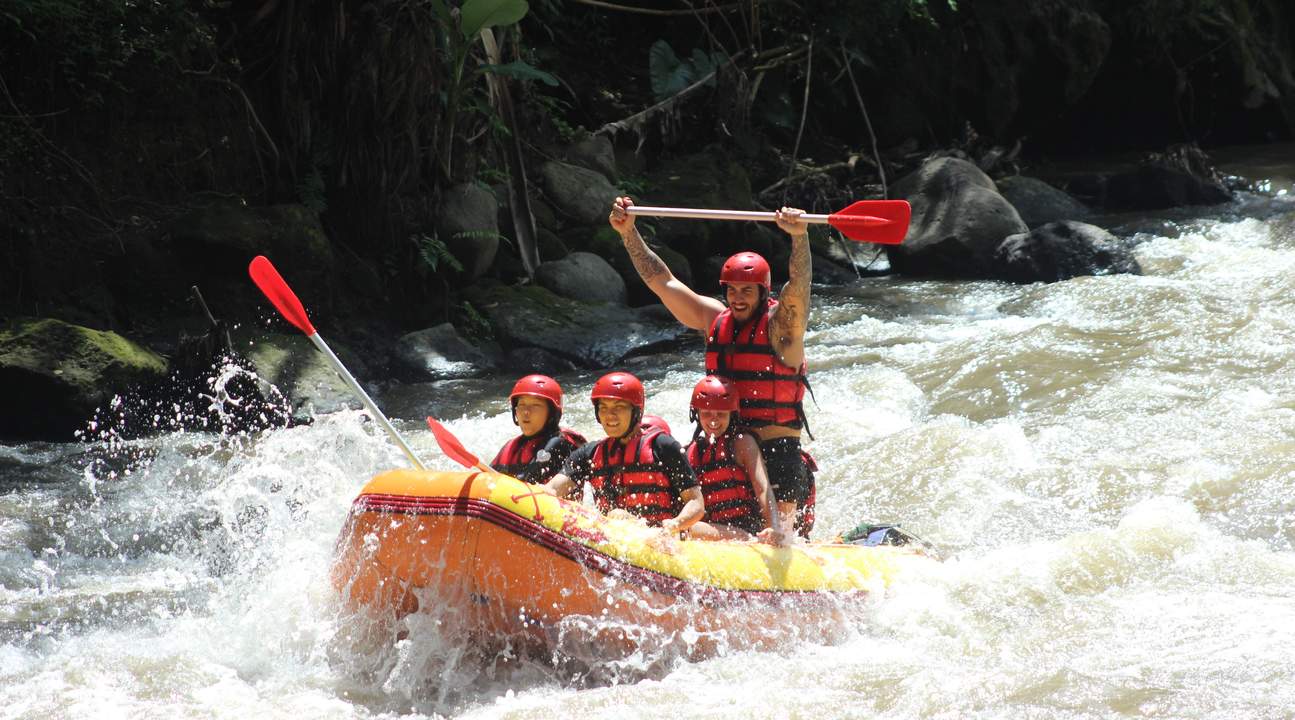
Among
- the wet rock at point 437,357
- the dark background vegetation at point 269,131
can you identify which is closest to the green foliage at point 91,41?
the dark background vegetation at point 269,131

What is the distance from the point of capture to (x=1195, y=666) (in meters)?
4.10

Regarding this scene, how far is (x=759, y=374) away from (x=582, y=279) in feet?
18.7

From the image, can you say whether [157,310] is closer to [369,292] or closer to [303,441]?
[369,292]

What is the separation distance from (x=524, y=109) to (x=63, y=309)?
14.9ft

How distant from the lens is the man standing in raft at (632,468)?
188 inches

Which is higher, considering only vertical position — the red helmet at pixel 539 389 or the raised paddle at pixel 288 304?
the raised paddle at pixel 288 304

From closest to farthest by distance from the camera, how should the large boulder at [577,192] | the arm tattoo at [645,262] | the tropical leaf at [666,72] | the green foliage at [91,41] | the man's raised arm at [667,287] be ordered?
the man's raised arm at [667,287], the arm tattoo at [645,262], the green foliage at [91,41], the large boulder at [577,192], the tropical leaf at [666,72]

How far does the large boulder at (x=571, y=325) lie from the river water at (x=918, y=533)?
487 millimetres

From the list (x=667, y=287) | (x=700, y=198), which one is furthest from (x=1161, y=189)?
(x=667, y=287)

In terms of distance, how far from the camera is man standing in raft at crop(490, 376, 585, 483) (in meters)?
5.10

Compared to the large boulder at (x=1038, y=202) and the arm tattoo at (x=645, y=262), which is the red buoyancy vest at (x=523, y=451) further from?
the large boulder at (x=1038, y=202)

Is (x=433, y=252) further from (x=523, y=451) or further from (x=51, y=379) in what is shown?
(x=523, y=451)

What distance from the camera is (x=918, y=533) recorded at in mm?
6246

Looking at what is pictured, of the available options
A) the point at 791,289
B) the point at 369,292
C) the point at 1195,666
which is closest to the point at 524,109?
the point at 369,292
